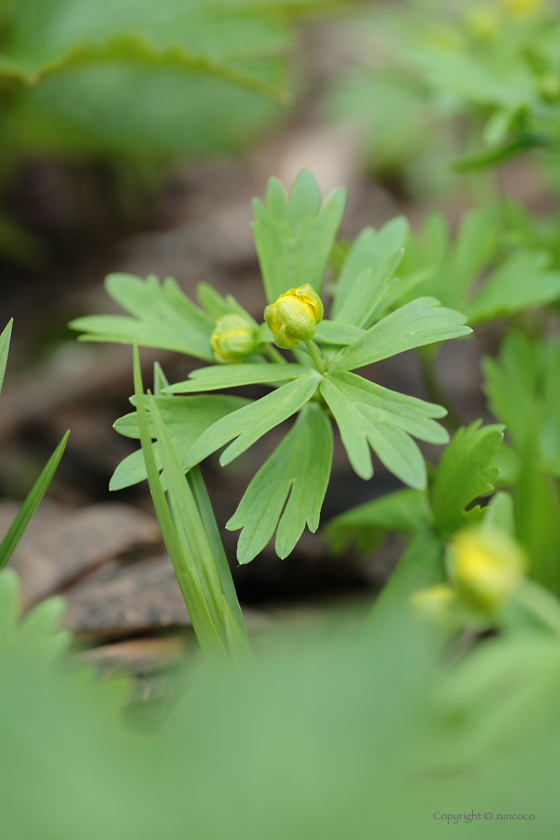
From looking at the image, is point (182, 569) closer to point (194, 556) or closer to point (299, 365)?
point (194, 556)

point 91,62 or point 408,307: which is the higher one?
point 91,62

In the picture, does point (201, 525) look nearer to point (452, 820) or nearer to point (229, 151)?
point (452, 820)

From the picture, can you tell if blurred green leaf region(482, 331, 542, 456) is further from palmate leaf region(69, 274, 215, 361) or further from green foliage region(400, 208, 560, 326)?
palmate leaf region(69, 274, 215, 361)

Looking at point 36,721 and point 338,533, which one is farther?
point 338,533

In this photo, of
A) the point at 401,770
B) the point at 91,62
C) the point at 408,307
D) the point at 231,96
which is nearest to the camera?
the point at 401,770

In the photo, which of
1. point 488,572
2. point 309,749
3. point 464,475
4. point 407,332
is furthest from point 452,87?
point 309,749

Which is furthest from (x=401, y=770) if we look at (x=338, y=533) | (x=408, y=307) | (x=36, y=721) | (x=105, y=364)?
(x=105, y=364)

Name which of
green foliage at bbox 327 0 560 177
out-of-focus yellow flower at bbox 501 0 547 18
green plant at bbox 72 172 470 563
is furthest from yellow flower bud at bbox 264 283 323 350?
out-of-focus yellow flower at bbox 501 0 547 18

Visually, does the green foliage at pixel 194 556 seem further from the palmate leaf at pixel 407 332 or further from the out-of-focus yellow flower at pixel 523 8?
the out-of-focus yellow flower at pixel 523 8
